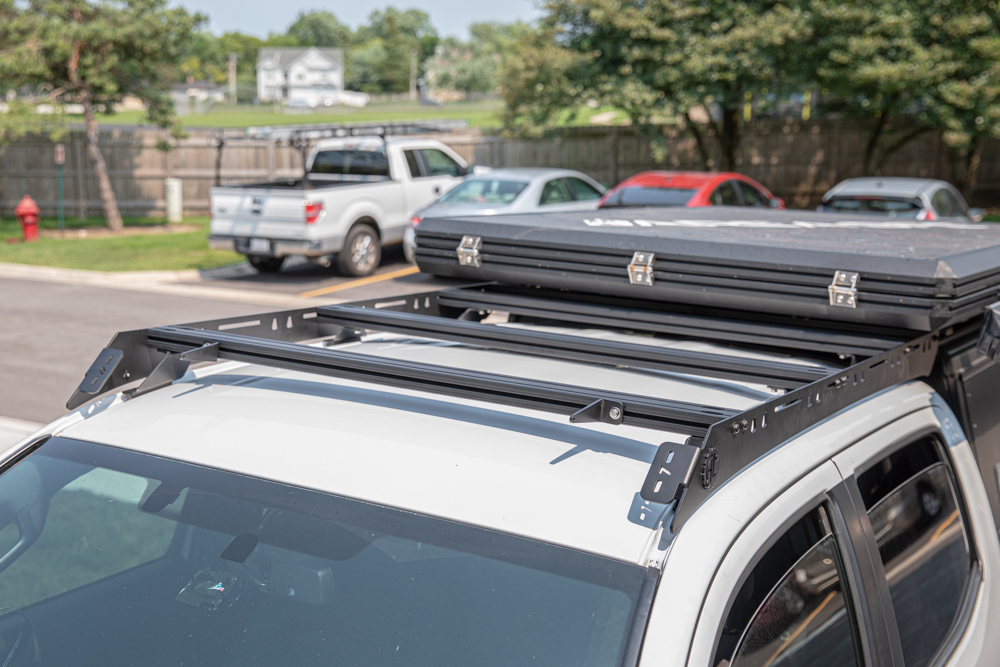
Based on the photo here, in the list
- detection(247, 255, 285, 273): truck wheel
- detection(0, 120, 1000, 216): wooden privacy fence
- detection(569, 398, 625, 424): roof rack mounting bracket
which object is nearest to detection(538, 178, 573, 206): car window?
detection(247, 255, 285, 273): truck wheel

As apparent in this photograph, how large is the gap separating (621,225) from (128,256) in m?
15.1

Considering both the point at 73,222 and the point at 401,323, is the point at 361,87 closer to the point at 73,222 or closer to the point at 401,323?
the point at 73,222

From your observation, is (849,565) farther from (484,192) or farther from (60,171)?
(60,171)

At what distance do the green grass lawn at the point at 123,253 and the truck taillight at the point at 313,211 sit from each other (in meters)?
2.58

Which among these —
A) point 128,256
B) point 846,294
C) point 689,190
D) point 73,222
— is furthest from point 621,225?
point 73,222

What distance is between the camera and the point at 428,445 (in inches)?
67.7

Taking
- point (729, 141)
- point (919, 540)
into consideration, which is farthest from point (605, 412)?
point (729, 141)

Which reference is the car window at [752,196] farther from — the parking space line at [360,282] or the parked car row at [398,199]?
the parking space line at [360,282]

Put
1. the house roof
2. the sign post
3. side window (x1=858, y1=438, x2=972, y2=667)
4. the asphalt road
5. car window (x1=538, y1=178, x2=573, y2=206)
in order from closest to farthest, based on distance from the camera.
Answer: side window (x1=858, y1=438, x2=972, y2=667)
the asphalt road
car window (x1=538, y1=178, x2=573, y2=206)
the sign post
the house roof

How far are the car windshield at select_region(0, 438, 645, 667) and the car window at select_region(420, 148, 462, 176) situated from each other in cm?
1525

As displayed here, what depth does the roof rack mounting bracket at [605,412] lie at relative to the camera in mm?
1616

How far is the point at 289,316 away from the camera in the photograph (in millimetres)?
2734

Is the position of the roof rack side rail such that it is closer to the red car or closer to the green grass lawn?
the red car

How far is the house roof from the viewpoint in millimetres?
150812
